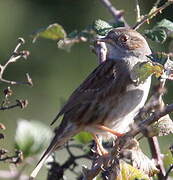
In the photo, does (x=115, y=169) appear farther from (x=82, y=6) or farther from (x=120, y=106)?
(x=82, y=6)

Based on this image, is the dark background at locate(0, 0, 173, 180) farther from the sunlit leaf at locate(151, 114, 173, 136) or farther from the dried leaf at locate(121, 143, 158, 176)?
the dried leaf at locate(121, 143, 158, 176)

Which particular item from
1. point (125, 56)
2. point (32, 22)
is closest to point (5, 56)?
point (32, 22)

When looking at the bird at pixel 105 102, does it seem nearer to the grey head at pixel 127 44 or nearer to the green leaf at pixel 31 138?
the grey head at pixel 127 44

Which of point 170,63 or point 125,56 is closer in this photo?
point 170,63

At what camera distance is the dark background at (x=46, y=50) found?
967cm

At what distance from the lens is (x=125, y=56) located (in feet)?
16.9

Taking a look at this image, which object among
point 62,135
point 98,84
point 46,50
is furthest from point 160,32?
point 46,50

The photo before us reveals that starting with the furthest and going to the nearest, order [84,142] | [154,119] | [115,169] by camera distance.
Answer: [84,142] → [115,169] → [154,119]

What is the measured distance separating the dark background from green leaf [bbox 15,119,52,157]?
6.10 meters

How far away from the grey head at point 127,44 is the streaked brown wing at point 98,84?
1.04 feet

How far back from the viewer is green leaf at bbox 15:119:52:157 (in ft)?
10.8

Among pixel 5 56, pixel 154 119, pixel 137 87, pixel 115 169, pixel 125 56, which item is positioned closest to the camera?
pixel 154 119

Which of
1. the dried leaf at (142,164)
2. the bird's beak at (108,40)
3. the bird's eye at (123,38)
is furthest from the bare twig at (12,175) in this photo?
the bird's eye at (123,38)

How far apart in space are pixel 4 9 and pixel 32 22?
0.42m
